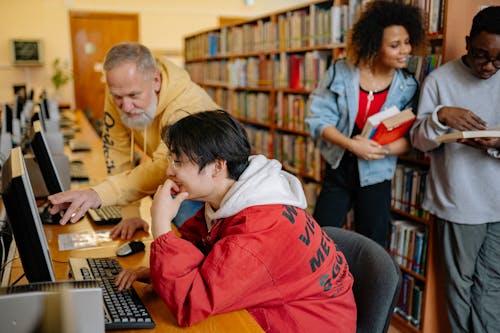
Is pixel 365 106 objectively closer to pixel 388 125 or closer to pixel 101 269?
pixel 388 125

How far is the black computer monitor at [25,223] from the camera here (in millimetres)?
979

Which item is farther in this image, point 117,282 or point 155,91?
point 155,91

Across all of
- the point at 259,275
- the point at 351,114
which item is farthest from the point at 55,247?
the point at 351,114

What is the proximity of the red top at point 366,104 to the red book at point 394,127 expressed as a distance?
5.8 inches

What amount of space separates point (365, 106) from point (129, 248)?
1319mm

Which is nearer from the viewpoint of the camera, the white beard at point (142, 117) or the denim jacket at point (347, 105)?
the white beard at point (142, 117)

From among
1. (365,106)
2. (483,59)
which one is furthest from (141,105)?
(483,59)

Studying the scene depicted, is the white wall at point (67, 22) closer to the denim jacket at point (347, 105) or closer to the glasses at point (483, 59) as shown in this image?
the denim jacket at point (347, 105)

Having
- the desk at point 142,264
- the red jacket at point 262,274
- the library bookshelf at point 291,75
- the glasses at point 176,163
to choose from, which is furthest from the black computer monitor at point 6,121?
the red jacket at point 262,274

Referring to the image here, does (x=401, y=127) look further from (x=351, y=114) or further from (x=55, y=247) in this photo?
(x=55, y=247)

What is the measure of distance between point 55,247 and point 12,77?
23.2ft

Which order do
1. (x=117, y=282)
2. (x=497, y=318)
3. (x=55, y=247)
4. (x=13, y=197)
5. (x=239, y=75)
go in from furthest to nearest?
(x=239, y=75) < (x=497, y=318) < (x=55, y=247) < (x=117, y=282) < (x=13, y=197)

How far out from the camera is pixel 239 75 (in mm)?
5191

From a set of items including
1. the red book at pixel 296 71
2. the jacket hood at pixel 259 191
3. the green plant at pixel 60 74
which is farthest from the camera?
the green plant at pixel 60 74
